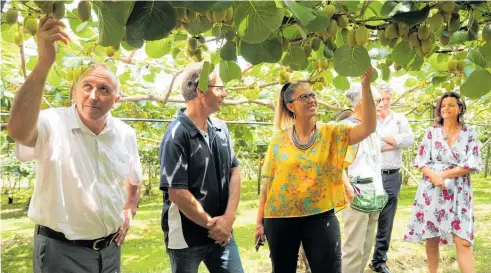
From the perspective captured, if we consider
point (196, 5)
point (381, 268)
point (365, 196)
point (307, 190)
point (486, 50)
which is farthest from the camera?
point (381, 268)

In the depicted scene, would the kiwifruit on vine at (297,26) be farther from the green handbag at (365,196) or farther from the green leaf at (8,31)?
the green handbag at (365,196)

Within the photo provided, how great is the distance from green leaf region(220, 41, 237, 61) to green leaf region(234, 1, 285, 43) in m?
0.23

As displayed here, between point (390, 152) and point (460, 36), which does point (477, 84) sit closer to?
point (460, 36)

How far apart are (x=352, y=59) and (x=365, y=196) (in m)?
1.80

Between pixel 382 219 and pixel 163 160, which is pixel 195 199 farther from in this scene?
pixel 382 219

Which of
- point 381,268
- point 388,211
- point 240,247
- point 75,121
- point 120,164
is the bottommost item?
point 240,247

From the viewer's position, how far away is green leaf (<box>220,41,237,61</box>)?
111 centimetres

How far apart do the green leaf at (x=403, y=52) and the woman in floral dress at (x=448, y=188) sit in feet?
6.45

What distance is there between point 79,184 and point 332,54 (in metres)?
1.11

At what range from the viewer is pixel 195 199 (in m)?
1.85

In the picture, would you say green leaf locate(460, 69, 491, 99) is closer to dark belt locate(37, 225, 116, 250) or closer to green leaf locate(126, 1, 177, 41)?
green leaf locate(126, 1, 177, 41)

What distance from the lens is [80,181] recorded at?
5.44 ft

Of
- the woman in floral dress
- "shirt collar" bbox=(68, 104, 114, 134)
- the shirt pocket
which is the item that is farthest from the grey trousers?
the woman in floral dress

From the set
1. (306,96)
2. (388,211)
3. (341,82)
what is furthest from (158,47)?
(388,211)
